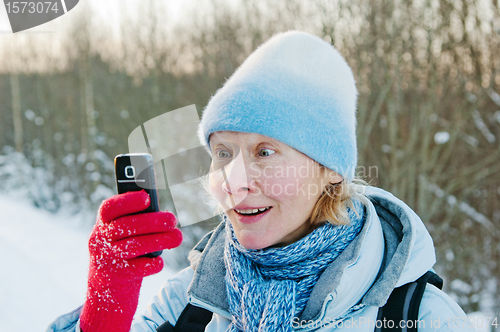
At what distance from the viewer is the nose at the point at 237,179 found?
143 cm

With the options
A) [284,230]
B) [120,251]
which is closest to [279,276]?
[284,230]

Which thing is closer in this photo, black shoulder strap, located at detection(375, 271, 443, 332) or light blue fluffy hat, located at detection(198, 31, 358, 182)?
black shoulder strap, located at detection(375, 271, 443, 332)

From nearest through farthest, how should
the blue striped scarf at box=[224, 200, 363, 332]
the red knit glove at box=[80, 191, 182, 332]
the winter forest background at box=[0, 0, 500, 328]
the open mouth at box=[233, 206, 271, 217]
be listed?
1. the red knit glove at box=[80, 191, 182, 332]
2. the blue striped scarf at box=[224, 200, 363, 332]
3. the open mouth at box=[233, 206, 271, 217]
4. the winter forest background at box=[0, 0, 500, 328]

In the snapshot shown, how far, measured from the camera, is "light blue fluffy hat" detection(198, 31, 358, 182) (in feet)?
4.67

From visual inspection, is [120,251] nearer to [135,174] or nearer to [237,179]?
[135,174]

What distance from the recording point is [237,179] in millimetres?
1438

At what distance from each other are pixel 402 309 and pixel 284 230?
512mm

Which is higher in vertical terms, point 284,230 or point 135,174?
point 135,174

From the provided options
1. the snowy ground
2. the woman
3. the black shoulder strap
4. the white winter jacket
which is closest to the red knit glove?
the woman

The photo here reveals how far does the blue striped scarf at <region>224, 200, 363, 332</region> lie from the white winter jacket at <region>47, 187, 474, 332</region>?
0.15 feet

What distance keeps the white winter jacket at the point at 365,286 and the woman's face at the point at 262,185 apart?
254mm

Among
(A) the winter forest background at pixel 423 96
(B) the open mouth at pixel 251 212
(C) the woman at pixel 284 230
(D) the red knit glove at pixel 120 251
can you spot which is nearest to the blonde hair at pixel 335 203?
(C) the woman at pixel 284 230

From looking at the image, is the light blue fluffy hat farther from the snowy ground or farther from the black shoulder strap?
the snowy ground

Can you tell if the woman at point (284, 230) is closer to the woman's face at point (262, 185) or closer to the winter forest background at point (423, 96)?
the woman's face at point (262, 185)
